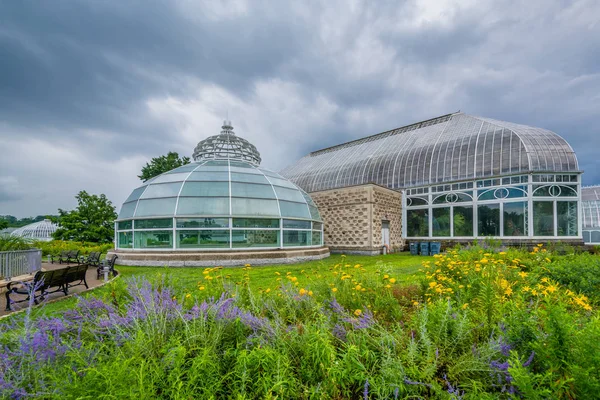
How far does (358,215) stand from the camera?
1844cm

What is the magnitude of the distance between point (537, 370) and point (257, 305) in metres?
3.11

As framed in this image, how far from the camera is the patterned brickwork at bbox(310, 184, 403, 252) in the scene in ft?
59.0

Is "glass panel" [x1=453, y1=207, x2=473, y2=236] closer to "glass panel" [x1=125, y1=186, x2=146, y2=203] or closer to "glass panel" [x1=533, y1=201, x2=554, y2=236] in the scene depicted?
"glass panel" [x1=533, y1=201, x2=554, y2=236]

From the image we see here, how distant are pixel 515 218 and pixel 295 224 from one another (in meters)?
14.1

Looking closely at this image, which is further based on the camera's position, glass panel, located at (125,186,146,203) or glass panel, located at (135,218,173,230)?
glass panel, located at (125,186,146,203)

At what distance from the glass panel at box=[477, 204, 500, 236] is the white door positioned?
592 centimetres

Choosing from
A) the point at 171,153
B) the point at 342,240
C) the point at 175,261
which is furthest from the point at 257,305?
the point at 171,153

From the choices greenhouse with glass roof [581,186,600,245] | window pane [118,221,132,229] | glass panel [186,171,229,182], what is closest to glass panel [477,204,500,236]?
greenhouse with glass roof [581,186,600,245]

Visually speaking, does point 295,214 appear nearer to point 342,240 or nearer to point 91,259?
point 342,240

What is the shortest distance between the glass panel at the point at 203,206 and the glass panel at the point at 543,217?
18.5 meters

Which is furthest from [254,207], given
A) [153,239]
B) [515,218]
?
[515,218]

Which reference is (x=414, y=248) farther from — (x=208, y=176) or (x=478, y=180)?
(x=208, y=176)

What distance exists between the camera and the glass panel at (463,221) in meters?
18.4

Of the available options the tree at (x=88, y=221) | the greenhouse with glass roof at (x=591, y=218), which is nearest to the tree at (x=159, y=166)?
the tree at (x=88, y=221)
